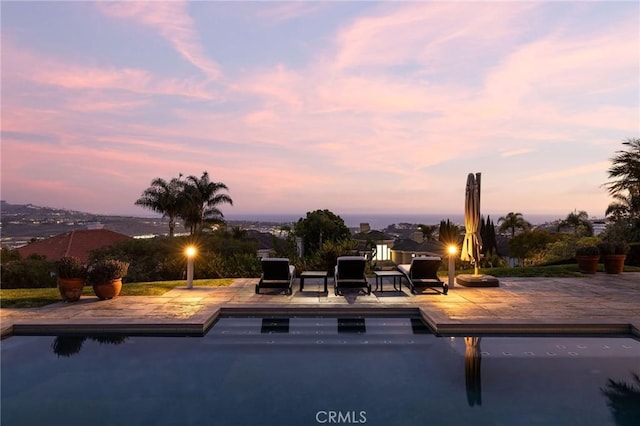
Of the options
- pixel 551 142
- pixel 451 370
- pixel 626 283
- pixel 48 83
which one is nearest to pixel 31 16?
pixel 48 83

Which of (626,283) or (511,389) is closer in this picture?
(511,389)

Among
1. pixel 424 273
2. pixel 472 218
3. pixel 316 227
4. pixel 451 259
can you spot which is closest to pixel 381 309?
pixel 424 273

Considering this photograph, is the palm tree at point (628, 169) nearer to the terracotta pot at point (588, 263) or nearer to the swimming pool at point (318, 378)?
the terracotta pot at point (588, 263)

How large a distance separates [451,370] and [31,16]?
550 inches

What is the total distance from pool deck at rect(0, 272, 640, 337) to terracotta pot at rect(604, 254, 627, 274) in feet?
6.08

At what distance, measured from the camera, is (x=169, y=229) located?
123 feet

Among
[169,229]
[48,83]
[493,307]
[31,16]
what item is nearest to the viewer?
[493,307]

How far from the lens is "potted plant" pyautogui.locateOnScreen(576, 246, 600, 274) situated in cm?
1171

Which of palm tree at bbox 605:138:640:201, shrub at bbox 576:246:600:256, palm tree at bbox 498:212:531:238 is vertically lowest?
shrub at bbox 576:246:600:256

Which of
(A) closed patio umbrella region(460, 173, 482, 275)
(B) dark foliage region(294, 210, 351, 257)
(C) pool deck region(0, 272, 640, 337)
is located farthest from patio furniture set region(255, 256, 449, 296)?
(B) dark foliage region(294, 210, 351, 257)

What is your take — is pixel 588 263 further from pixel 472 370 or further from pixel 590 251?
pixel 472 370

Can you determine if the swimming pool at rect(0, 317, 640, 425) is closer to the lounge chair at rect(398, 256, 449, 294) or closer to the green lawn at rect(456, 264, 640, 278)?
the lounge chair at rect(398, 256, 449, 294)

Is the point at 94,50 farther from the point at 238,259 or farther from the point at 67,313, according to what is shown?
the point at 67,313

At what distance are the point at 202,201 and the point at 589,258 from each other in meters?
33.0
